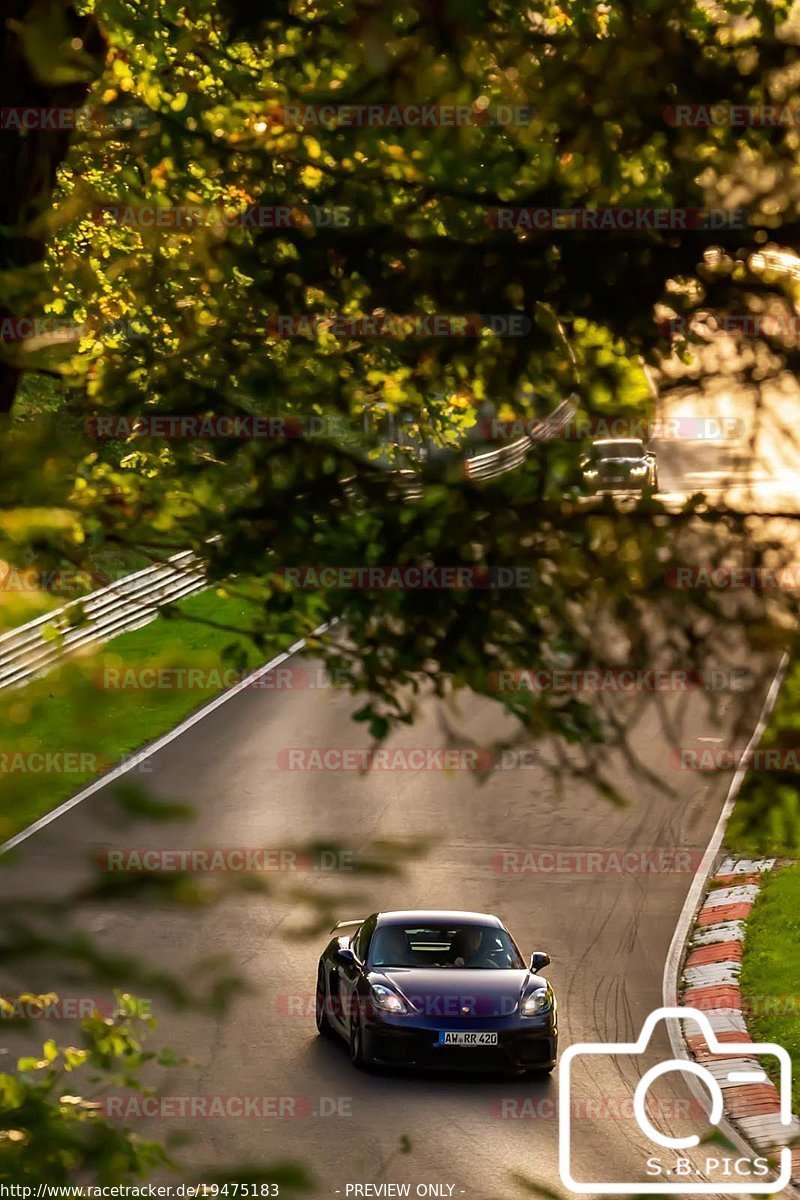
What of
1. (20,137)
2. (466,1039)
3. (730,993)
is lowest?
(730,993)

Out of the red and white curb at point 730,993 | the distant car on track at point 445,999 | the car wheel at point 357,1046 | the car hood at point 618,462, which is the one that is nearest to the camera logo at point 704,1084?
the red and white curb at point 730,993

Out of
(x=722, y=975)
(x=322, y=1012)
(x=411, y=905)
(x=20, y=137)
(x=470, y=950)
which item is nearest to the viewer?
(x=20, y=137)

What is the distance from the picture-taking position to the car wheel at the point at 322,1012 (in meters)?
15.7

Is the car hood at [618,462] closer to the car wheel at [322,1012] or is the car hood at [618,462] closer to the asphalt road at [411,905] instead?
the asphalt road at [411,905]

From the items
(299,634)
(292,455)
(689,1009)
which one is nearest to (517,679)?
(299,634)

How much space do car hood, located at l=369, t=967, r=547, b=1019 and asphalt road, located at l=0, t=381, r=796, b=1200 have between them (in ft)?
2.34

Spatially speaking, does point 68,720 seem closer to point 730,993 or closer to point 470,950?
point 470,950

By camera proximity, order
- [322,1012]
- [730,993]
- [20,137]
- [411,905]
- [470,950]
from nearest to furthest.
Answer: [20,137] < [470,950] < [322,1012] < [730,993] < [411,905]

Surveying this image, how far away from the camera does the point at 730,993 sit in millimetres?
16906

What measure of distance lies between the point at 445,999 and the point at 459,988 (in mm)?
214

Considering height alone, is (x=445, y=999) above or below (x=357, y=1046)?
above

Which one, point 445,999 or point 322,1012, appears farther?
point 322,1012

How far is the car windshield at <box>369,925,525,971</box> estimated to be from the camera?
15023 mm

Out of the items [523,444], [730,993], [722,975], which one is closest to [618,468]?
[523,444]
